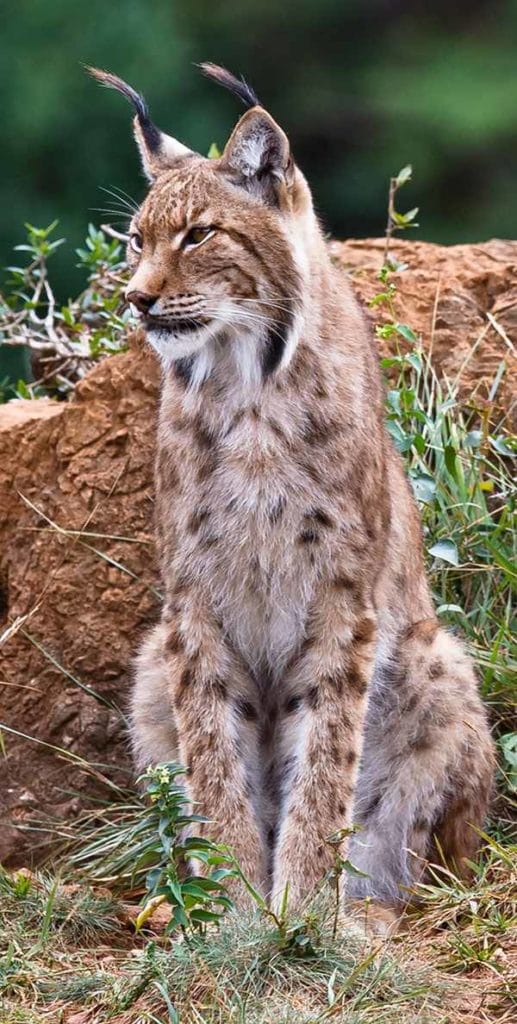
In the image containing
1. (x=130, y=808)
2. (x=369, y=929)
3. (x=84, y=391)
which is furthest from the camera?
(x=84, y=391)

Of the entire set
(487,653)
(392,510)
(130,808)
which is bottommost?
(130,808)

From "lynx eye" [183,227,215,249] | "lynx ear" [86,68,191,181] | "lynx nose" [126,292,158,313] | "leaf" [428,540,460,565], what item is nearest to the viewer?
"lynx nose" [126,292,158,313]

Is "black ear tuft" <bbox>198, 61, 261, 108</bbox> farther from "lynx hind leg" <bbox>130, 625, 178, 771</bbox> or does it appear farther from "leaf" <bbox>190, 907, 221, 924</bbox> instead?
"leaf" <bbox>190, 907, 221, 924</bbox>

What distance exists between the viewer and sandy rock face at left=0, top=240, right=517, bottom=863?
593 centimetres

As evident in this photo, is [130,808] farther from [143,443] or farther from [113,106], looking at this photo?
[113,106]

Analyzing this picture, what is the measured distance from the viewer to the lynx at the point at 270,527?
4859 mm

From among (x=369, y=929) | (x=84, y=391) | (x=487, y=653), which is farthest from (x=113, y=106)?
(x=369, y=929)

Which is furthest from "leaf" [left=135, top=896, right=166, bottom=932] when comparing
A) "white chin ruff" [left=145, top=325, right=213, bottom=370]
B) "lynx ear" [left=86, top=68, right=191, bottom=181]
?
"lynx ear" [left=86, top=68, right=191, bottom=181]

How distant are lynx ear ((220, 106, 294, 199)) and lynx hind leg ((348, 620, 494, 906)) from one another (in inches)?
55.0

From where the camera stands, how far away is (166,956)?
4305mm

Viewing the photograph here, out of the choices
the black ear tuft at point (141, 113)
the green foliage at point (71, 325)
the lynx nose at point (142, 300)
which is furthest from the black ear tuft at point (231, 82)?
the green foliage at point (71, 325)

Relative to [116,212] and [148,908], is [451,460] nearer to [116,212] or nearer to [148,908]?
[116,212]

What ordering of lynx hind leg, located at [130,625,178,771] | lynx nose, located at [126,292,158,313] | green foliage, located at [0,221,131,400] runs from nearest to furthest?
lynx nose, located at [126,292,158,313], lynx hind leg, located at [130,625,178,771], green foliage, located at [0,221,131,400]

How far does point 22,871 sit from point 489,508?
2053 millimetres
